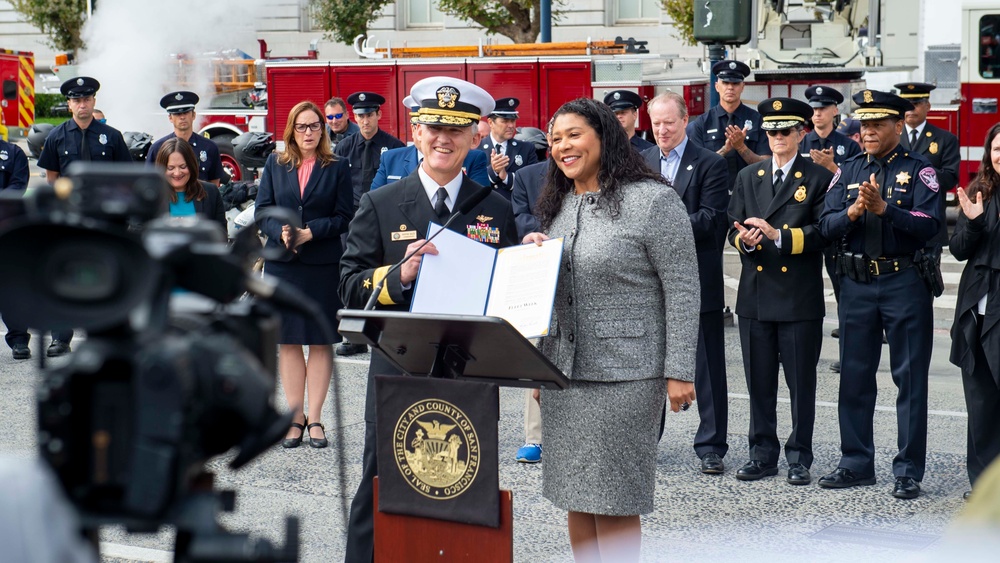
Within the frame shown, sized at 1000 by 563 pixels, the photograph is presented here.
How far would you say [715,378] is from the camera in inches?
267

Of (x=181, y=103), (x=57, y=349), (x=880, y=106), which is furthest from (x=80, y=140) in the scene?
(x=880, y=106)

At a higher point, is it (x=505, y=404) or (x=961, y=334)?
(x=961, y=334)

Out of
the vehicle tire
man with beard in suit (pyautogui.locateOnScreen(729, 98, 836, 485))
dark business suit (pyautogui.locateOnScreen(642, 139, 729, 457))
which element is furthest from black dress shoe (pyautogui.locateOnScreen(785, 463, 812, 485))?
the vehicle tire

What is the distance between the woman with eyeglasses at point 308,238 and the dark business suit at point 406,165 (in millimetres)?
683

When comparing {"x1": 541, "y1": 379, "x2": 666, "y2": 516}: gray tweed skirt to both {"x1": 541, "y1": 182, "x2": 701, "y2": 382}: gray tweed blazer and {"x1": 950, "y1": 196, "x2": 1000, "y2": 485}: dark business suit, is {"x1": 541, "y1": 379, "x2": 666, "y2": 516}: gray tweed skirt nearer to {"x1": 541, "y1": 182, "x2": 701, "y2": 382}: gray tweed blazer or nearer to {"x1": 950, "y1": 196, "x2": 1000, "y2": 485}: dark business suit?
{"x1": 541, "y1": 182, "x2": 701, "y2": 382}: gray tweed blazer

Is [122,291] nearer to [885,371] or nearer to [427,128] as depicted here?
[427,128]

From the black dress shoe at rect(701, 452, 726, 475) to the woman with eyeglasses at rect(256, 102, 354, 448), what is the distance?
2.09 meters

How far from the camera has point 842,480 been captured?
6172 millimetres

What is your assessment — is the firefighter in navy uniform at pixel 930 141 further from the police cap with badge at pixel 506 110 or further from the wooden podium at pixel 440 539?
the wooden podium at pixel 440 539

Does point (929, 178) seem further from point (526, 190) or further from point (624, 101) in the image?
point (624, 101)

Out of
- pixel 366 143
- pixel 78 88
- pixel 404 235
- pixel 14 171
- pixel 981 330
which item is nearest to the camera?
pixel 404 235

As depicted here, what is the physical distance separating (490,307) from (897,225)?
8.56 feet

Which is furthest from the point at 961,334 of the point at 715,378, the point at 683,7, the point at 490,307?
the point at 683,7

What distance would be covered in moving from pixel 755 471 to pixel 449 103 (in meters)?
2.81
